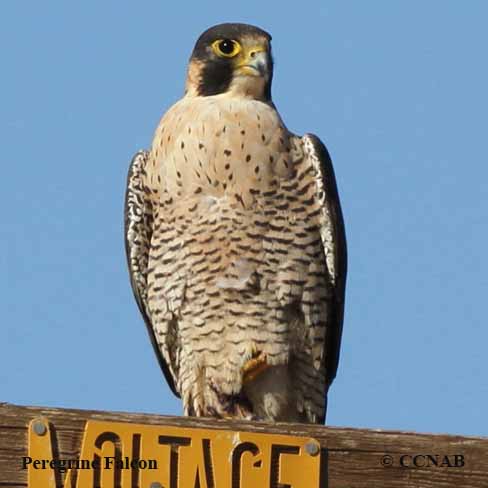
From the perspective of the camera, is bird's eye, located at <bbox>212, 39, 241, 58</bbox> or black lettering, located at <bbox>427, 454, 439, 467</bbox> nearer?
black lettering, located at <bbox>427, 454, 439, 467</bbox>

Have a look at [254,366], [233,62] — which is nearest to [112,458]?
[254,366]

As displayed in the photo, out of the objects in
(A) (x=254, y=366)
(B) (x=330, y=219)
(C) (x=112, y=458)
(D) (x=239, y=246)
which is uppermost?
(B) (x=330, y=219)

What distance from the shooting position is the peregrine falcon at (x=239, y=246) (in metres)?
6.04

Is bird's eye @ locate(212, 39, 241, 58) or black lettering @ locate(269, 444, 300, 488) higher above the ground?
bird's eye @ locate(212, 39, 241, 58)

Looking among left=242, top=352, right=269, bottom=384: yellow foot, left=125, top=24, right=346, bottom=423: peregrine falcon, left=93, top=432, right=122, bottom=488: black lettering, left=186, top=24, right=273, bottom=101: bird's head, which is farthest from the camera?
left=186, top=24, right=273, bottom=101: bird's head

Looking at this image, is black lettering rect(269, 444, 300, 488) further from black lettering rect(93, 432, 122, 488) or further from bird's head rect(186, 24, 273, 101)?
bird's head rect(186, 24, 273, 101)

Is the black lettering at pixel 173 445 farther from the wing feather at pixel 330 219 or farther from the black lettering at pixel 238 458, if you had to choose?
the wing feather at pixel 330 219

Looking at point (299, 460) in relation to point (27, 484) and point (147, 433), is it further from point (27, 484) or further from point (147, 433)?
point (27, 484)

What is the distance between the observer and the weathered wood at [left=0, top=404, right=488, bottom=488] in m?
3.96

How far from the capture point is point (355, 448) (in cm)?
402

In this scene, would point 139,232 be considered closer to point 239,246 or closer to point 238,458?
point 239,246

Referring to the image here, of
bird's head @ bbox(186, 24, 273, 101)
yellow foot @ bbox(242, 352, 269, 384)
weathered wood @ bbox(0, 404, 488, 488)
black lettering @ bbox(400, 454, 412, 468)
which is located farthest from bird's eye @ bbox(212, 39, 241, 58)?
black lettering @ bbox(400, 454, 412, 468)

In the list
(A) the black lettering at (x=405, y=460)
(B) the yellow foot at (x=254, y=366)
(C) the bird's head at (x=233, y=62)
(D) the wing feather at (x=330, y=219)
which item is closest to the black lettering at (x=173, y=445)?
(A) the black lettering at (x=405, y=460)

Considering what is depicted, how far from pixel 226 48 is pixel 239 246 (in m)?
1.05
